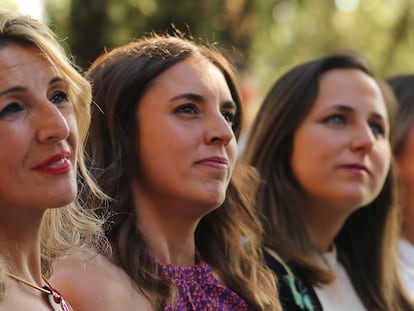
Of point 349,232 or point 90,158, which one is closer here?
point 90,158

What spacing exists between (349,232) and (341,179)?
1.93 feet

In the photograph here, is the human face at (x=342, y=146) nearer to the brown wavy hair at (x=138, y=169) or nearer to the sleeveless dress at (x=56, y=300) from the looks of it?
the brown wavy hair at (x=138, y=169)

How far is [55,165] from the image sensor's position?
2.45 m

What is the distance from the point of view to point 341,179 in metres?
3.93

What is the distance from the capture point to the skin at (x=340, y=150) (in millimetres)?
3936

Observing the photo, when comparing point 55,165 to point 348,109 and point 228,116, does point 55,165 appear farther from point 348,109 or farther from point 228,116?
point 348,109

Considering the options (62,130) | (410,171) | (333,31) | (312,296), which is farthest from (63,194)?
(333,31)

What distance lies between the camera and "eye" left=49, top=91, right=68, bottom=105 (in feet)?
8.34

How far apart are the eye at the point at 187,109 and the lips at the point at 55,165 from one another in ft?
2.31

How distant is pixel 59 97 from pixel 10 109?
199 mm

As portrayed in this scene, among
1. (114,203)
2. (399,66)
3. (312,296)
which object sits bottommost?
(312,296)

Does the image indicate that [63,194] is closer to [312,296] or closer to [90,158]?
[90,158]

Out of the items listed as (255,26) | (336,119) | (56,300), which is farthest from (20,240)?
(255,26)

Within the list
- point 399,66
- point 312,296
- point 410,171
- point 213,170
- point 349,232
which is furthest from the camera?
point 399,66
